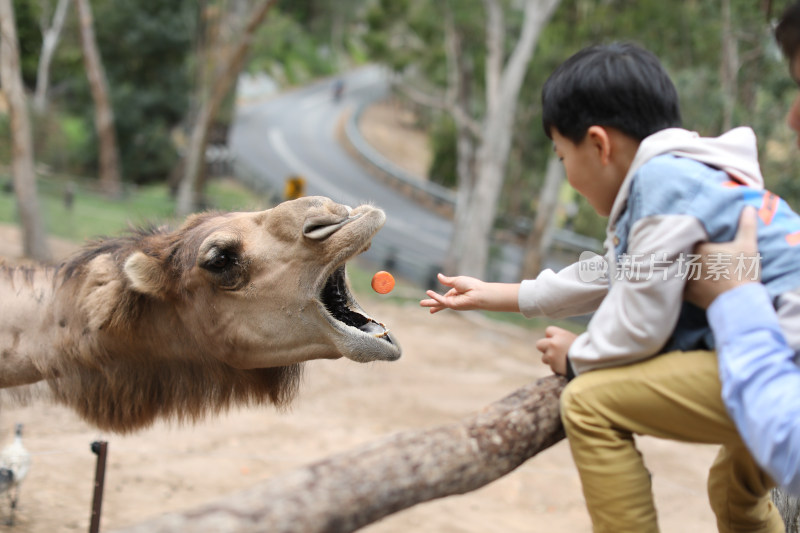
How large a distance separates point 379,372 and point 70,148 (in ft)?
79.9

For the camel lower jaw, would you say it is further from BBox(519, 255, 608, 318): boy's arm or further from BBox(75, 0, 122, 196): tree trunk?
BBox(75, 0, 122, 196): tree trunk

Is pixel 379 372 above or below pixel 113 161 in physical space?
above

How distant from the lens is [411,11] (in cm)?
2491

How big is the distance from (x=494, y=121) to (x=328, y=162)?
2111cm

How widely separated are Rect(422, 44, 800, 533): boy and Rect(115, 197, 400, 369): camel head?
1.00 metres

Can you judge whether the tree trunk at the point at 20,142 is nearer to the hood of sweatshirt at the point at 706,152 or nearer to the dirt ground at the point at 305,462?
the dirt ground at the point at 305,462

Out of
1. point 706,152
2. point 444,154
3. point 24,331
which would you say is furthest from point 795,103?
point 444,154

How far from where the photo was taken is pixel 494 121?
1859 centimetres

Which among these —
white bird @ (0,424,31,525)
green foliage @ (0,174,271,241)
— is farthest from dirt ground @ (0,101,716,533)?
green foliage @ (0,174,271,241)

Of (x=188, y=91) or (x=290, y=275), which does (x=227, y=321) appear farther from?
(x=188, y=91)

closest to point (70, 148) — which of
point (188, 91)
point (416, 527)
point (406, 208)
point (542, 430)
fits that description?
point (188, 91)

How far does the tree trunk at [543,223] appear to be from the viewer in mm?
20250

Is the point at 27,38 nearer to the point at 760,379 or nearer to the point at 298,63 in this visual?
the point at 298,63

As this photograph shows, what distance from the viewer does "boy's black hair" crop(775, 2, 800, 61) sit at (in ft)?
8.07
